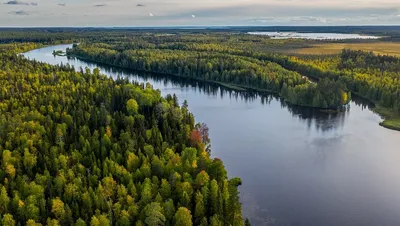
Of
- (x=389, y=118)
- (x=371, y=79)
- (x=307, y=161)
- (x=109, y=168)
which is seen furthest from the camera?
(x=371, y=79)

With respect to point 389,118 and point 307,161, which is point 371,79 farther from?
point 307,161

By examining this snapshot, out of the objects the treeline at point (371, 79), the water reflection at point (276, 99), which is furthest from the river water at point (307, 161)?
the treeline at point (371, 79)

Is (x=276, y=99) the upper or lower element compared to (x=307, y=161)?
upper

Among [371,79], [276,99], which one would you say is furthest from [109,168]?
[371,79]

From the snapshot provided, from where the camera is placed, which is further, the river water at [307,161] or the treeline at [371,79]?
the treeline at [371,79]

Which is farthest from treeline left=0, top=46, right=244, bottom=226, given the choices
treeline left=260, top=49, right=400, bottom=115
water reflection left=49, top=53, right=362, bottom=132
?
treeline left=260, top=49, right=400, bottom=115

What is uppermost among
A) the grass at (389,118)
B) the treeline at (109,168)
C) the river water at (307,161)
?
the treeline at (109,168)

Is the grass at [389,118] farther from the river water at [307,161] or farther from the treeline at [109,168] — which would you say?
the treeline at [109,168]
